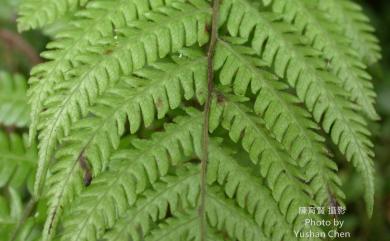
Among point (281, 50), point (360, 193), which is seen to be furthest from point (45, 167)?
point (360, 193)

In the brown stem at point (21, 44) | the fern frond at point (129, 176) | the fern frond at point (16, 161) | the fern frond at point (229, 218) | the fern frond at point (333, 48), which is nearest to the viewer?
the fern frond at point (129, 176)

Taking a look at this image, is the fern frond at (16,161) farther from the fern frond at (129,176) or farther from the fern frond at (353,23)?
the fern frond at (353,23)

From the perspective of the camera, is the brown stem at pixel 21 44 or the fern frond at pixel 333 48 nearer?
the fern frond at pixel 333 48

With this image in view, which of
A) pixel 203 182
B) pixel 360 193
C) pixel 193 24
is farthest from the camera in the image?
pixel 360 193

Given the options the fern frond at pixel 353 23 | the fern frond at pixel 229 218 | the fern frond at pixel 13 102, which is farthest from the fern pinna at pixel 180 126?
the fern frond at pixel 13 102

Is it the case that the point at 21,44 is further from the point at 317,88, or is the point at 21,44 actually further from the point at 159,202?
the point at 317,88

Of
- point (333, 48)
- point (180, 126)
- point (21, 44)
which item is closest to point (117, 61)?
point (180, 126)

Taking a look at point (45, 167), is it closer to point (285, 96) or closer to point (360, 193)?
point (285, 96)
